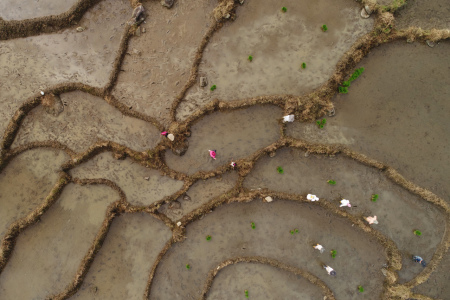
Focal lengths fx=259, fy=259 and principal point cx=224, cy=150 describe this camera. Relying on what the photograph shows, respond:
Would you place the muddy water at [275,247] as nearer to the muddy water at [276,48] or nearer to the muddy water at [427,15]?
the muddy water at [276,48]

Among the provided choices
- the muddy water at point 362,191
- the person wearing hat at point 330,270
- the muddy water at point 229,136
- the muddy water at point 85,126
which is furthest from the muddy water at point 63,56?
the person wearing hat at point 330,270

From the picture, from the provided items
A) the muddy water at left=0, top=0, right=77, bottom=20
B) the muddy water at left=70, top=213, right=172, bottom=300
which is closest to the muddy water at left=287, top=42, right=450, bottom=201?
the muddy water at left=70, top=213, right=172, bottom=300

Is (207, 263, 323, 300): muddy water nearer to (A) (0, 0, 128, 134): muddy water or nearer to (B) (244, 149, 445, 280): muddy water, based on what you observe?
(B) (244, 149, 445, 280): muddy water

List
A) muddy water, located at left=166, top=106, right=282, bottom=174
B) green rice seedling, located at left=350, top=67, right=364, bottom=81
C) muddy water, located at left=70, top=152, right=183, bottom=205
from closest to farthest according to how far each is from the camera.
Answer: green rice seedling, located at left=350, top=67, right=364, bottom=81, muddy water, located at left=166, top=106, right=282, bottom=174, muddy water, located at left=70, top=152, right=183, bottom=205

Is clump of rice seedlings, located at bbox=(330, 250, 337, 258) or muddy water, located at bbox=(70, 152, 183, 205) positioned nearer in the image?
clump of rice seedlings, located at bbox=(330, 250, 337, 258)

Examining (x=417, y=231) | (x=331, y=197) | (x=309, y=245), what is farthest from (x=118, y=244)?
(x=417, y=231)

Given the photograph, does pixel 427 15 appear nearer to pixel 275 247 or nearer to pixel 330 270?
pixel 330 270

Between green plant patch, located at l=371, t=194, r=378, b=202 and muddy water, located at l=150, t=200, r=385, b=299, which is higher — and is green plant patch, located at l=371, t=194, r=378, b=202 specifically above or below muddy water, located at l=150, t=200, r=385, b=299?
above
